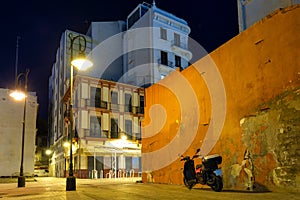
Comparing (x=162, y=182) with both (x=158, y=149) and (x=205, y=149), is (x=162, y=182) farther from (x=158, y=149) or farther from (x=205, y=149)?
(x=205, y=149)

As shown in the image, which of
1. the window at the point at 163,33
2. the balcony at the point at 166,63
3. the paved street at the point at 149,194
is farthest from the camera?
the window at the point at 163,33

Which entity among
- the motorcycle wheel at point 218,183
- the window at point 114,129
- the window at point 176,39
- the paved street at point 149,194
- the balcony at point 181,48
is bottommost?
the paved street at point 149,194

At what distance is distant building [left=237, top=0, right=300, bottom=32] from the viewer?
50.5 feet

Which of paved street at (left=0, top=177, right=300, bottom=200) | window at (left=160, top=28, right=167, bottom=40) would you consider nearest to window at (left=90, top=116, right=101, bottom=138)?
window at (left=160, top=28, right=167, bottom=40)

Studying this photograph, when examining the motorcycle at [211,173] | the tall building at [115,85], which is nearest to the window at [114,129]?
the tall building at [115,85]

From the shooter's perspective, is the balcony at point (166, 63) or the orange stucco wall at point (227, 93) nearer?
the orange stucco wall at point (227, 93)

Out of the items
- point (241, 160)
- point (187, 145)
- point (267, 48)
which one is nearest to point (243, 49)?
point (267, 48)

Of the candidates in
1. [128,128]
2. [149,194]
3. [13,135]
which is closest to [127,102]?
[128,128]

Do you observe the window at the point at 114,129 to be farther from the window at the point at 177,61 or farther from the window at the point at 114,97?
the window at the point at 177,61

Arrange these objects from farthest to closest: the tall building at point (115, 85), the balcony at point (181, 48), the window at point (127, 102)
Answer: the balcony at point (181, 48)
the window at point (127, 102)
the tall building at point (115, 85)

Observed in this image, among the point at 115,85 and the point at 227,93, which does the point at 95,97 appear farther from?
A: the point at 227,93

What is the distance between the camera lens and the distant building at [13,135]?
36875mm

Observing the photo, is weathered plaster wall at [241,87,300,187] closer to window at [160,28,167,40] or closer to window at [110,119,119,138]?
window at [110,119,119,138]

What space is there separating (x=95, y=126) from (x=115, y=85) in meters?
4.99
